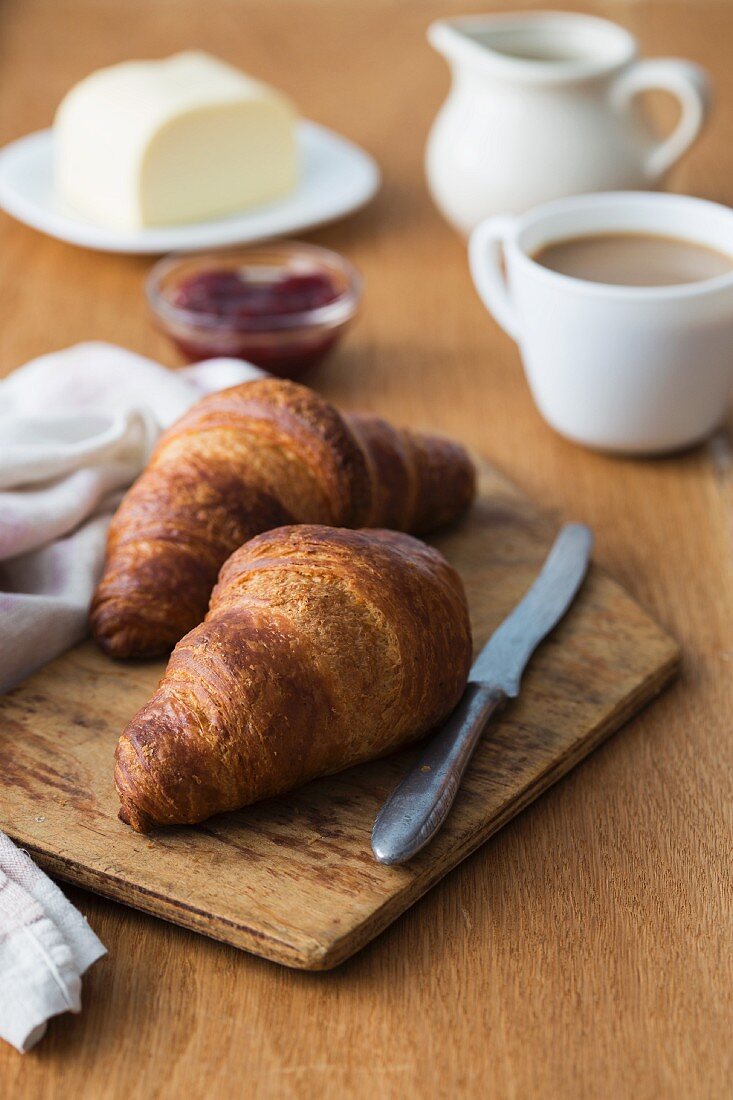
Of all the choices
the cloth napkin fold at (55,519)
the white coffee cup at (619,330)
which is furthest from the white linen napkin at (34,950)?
the white coffee cup at (619,330)

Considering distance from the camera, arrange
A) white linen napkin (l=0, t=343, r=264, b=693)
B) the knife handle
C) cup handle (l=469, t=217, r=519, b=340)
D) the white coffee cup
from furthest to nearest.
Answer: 1. cup handle (l=469, t=217, r=519, b=340)
2. the white coffee cup
3. white linen napkin (l=0, t=343, r=264, b=693)
4. the knife handle

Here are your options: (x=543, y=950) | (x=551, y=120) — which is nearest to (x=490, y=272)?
(x=551, y=120)

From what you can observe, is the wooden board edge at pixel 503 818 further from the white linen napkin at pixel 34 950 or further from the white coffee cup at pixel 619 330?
the white coffee cup at pixel 619 330

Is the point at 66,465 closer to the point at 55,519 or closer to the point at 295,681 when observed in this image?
the point at 55,519

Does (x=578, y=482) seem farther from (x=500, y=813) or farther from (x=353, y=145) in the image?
(x=353, y=145)

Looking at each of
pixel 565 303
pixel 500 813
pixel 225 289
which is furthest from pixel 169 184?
pixel 500 813

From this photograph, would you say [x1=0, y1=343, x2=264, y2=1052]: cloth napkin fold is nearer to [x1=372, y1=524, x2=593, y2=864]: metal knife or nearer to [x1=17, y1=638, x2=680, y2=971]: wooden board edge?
[x1=17, y1=638, x2=680, y2=971]: wooden board edge

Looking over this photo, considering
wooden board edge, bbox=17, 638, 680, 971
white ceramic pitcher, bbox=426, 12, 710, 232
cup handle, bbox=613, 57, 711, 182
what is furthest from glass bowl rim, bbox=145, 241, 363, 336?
wooden board edge, bbox=17, 638, 680, 971
